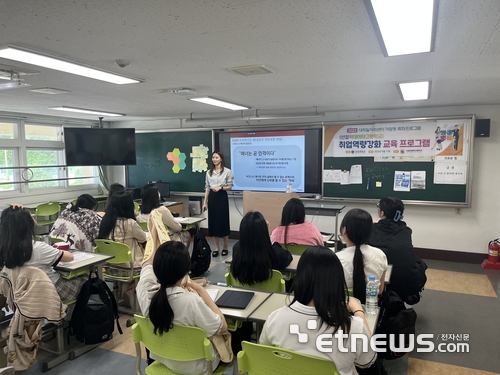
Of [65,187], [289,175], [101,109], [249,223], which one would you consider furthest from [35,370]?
[65,187]

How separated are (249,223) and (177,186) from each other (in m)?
4.98

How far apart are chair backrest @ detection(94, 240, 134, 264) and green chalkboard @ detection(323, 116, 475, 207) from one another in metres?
3.72

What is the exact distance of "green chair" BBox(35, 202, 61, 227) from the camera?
19.5 ft

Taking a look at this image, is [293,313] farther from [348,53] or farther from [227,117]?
[227,117]

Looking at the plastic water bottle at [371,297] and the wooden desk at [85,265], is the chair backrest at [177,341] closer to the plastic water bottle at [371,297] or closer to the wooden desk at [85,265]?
the plastic water bottle at [371,297]

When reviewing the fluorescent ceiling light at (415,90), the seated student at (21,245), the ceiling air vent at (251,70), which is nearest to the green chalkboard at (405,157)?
the fluorescent ceiling light at (415,90)

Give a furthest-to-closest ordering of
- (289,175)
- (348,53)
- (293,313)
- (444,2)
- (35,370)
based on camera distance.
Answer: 1. (289,175)
2. (35,370)
3. (348,53)
4. (444,2)
5. (293,313)

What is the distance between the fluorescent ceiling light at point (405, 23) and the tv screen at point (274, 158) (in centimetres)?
378

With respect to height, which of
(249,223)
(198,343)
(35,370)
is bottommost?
(35,370)

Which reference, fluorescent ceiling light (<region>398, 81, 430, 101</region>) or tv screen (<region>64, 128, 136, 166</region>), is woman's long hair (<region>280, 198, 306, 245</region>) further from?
tv screen (<region>64, 128, 136, 166</region>)

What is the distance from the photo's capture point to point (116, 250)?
3.48m

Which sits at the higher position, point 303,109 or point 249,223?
point 303,109

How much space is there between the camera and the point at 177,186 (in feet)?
24.0

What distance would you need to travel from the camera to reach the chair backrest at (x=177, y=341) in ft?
5.73
